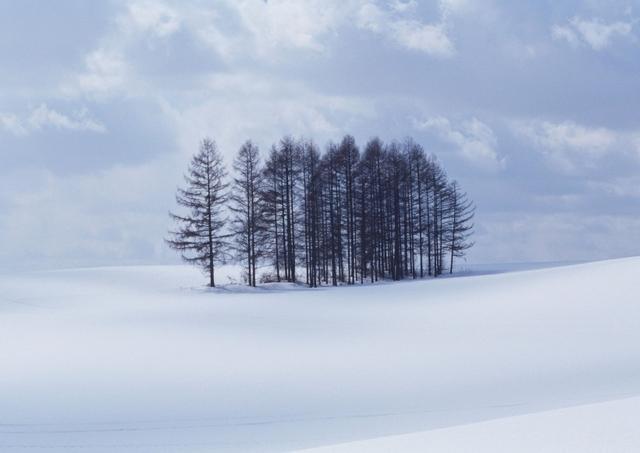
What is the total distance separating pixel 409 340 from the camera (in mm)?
17969

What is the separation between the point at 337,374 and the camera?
13961 mm

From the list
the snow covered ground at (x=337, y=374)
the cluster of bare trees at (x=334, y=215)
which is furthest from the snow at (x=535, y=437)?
the cluster of bare trees at (x=334, y=215)

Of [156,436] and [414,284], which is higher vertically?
[414,284]

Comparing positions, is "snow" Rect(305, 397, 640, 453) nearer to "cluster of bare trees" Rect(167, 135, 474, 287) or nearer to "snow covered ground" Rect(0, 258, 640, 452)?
"snow covered ground" Rect(0, 258, 640, 452)

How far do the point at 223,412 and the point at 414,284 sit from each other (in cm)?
2175

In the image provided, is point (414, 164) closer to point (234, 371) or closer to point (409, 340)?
point (409, 340)

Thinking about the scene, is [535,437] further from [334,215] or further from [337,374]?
[334,215]

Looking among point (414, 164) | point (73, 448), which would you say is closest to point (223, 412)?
point (73, 448)

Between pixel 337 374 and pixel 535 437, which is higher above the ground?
pixel 535 437

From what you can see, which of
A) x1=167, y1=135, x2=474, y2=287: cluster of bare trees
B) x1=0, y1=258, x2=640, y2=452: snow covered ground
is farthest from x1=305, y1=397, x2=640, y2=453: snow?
x1=167, y1=135, x2=474, y2=287: cluster of bare trees

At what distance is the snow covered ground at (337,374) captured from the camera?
976cm

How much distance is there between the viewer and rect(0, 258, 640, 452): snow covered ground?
976 centimetres

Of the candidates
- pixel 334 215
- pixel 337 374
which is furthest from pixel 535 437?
pixel 334 215

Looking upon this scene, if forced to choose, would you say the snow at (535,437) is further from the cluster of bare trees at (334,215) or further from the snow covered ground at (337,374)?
the cluster of bare trees at (334,215)
